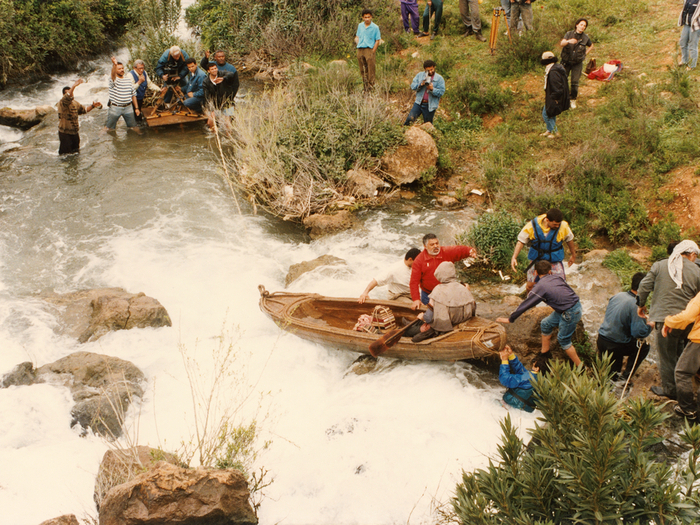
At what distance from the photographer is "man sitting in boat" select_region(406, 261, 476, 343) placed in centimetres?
682

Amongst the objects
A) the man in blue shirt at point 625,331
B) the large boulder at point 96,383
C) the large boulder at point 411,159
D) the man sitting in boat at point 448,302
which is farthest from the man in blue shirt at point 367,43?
the large boulder at point 96,383

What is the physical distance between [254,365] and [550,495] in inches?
188

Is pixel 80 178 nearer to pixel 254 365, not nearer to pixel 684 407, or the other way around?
pixel 254 365

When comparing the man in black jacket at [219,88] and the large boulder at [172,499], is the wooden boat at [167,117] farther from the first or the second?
the large boulder at [172,499]

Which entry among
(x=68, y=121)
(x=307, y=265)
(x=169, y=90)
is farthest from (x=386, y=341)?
(x=169, y=90)

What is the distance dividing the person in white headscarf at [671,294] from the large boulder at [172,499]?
15.5 feet

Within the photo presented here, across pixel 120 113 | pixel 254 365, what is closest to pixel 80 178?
pixel 120 113

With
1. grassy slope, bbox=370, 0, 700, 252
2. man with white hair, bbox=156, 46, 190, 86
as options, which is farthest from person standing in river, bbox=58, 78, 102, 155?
grassy slope, bbox=370, 0, 700, 252

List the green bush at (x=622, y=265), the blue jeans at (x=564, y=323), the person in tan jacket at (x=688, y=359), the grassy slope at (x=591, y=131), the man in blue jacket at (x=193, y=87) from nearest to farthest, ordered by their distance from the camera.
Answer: the person in tan jacket at (x=688, y=359) < the blue jeans at (x=564, y=323) < the green bush at (x=622, y=265) < the grassy slope at (x=591, y=131) < the man in blue jacket at (x=193, y=87)

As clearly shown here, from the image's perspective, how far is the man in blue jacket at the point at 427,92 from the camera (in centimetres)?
1124

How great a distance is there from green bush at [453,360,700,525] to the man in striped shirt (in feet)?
40.6

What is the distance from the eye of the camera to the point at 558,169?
10461 millimetres

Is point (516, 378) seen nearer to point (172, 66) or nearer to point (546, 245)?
point (546, 245)

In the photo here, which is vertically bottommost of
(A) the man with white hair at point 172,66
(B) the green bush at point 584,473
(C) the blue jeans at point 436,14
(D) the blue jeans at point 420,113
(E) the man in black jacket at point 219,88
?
(B) the green bush at point 584,473
